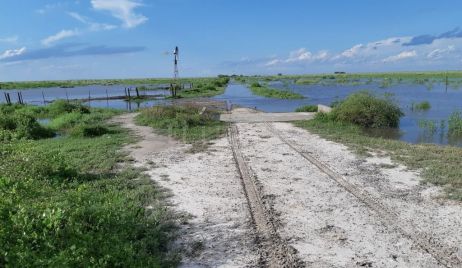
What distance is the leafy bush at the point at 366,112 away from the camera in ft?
60.5

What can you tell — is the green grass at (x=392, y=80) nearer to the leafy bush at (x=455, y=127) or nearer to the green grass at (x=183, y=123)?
the leafy bush at (x=455, y=127)

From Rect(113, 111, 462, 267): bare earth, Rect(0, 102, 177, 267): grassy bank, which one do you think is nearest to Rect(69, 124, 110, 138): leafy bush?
Rect(113, 111, 462, 267): bare earth

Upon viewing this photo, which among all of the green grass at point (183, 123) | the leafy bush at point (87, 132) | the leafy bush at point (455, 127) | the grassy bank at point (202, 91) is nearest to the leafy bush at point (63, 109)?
the green grass at point (183, 123)

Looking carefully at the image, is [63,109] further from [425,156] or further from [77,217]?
[77,217]

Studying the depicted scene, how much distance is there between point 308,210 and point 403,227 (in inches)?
58.1

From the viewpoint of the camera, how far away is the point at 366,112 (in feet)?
61.0

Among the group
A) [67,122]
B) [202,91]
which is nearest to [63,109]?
[67,122]

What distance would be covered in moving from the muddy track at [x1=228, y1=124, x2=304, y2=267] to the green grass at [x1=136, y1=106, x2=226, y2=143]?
240 inches

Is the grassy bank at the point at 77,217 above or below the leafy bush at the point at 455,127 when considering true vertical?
above

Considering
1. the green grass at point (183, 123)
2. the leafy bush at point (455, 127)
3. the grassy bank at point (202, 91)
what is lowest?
the leafy bush at point (455, 127)

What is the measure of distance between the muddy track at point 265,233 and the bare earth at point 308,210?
0.05 feet

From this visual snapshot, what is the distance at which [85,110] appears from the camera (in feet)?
87.8

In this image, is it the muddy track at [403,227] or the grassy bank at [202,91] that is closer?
the muddy track at [403,227]

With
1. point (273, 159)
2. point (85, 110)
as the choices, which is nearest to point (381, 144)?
point (273, 159)
